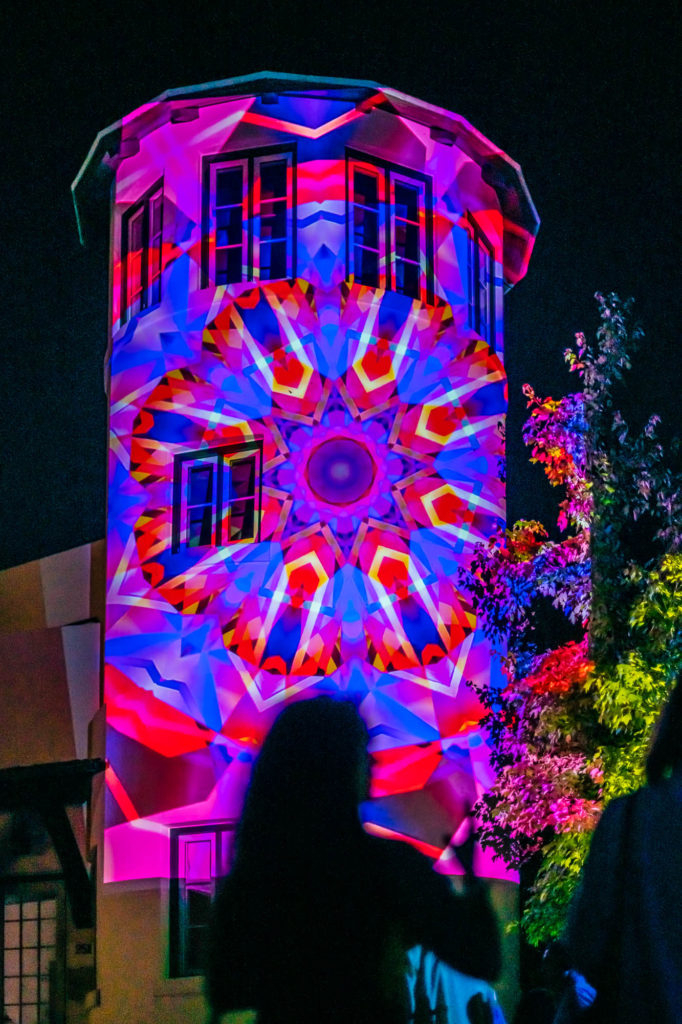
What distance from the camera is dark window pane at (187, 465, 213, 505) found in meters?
16.5

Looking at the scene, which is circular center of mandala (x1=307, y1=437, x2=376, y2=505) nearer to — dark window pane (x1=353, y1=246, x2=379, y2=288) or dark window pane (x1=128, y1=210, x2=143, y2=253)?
dark window pane (x1=353, y1=246, x2=379, y2=288)

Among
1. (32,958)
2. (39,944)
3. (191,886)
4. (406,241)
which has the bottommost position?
(32,958)

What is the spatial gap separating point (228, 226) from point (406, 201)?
235 centimetres

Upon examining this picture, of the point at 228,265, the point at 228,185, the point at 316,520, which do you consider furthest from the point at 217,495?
the point at 228,185

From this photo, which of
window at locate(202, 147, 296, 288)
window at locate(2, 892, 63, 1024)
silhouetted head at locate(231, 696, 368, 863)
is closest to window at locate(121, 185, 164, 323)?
window at locate(202, 147, 296, 288)

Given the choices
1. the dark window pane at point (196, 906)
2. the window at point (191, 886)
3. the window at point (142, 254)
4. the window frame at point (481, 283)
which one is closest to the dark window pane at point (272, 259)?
the window at point (142, 254)

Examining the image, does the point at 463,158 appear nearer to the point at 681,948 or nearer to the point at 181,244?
the point at 181,244

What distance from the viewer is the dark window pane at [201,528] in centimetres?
1648

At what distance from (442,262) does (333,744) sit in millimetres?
14431

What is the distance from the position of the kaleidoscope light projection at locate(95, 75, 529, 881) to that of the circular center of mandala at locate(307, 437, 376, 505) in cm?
3

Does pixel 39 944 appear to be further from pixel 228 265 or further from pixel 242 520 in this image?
pixel 228 265

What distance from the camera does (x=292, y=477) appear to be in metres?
16.2

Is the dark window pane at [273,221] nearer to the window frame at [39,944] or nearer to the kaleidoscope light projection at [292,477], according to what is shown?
the kaleidoscope light projection at [292,477]

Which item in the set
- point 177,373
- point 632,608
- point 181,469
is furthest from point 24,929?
point 632,608
